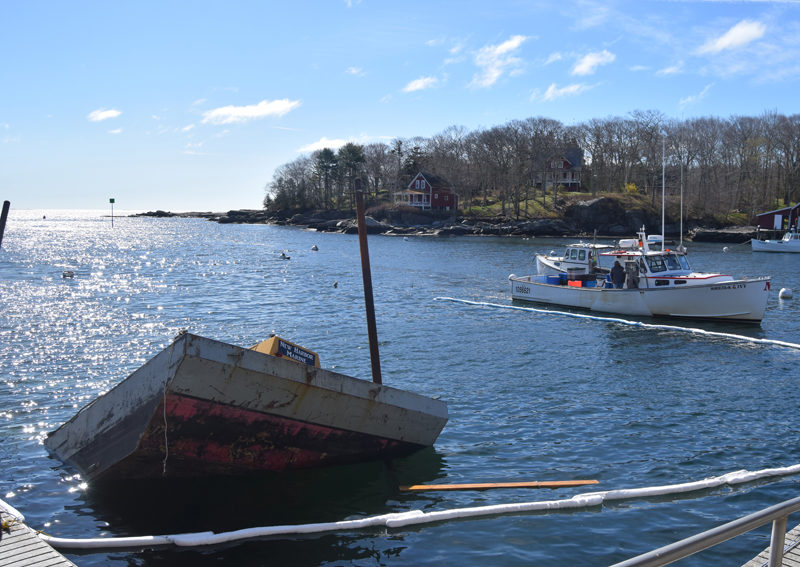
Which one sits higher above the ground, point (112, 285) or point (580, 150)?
point (580, 150)

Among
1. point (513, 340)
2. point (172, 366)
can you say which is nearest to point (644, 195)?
point (513, 340)

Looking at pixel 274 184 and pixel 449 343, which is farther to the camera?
pixel 274 184

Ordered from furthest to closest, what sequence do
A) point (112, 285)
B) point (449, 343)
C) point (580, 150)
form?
1. point (580, 150)
2. point (112, 285)
3. point (449, 343)

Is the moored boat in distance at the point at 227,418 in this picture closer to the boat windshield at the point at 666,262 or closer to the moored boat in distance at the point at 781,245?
the boat windshield at the point at 666,262

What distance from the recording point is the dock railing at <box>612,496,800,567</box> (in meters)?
3.13

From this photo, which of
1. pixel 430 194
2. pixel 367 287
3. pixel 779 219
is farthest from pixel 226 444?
pixel 430 194

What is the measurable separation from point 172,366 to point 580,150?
12399 cm

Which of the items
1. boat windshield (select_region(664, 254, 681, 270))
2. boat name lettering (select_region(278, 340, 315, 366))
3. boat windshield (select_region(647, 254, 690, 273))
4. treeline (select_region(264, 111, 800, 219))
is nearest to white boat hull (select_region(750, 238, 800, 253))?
treeline (select_region(264, 111, 800, 219))

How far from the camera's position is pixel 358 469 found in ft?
37.2

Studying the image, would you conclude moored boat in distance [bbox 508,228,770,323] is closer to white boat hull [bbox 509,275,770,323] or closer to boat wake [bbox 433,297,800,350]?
white boat hull [bbox 509,275,770,323]

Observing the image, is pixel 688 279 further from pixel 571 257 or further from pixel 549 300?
pixel 571 257

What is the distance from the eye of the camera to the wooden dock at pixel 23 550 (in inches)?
263

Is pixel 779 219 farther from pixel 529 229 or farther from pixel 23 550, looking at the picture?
pixel 23 550

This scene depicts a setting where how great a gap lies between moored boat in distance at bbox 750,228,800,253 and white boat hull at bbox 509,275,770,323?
4839 centimetres
